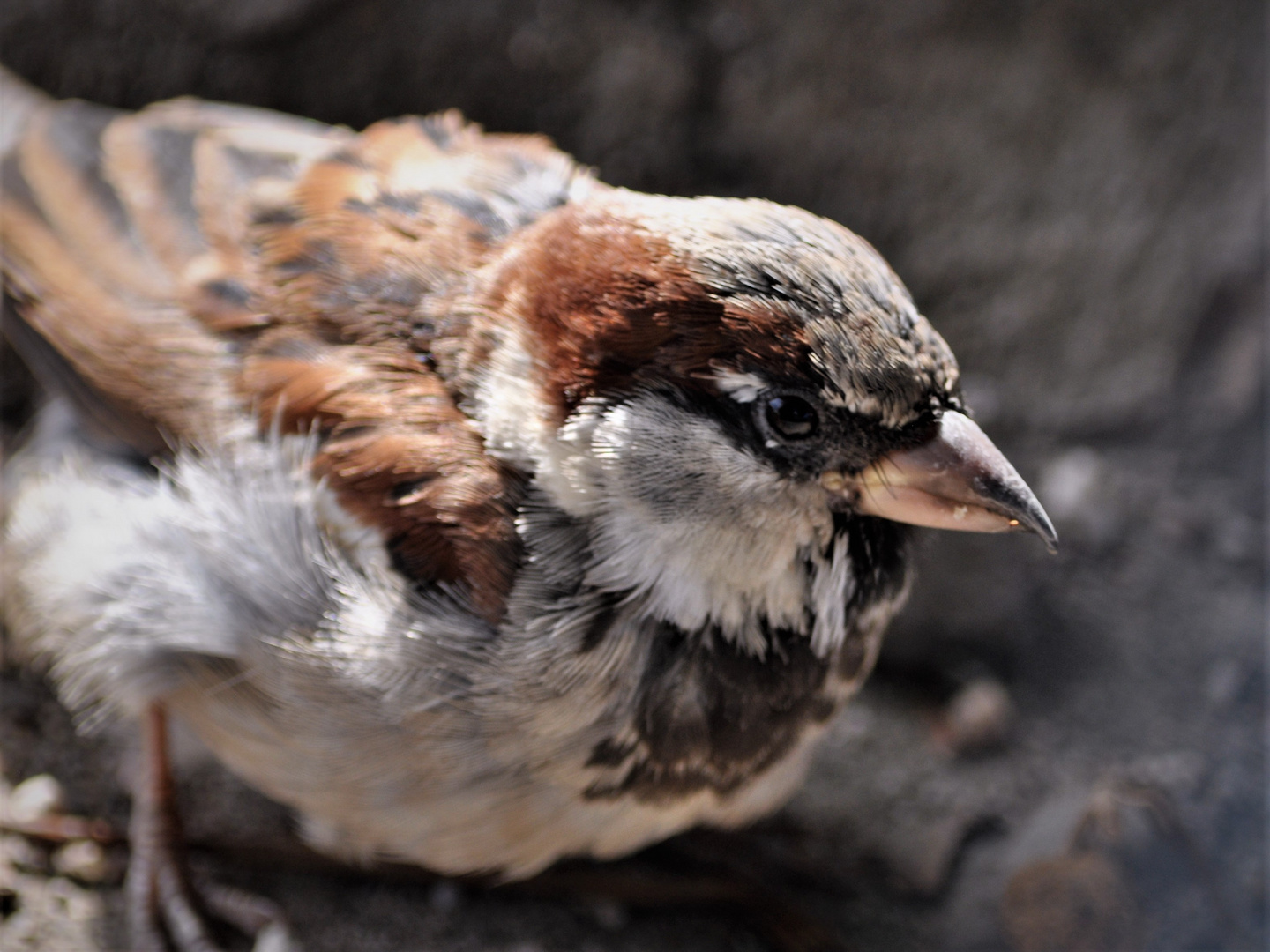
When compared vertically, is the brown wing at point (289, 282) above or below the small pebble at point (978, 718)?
above

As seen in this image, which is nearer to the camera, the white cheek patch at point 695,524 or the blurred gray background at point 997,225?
the white cheek patch at point 695,524

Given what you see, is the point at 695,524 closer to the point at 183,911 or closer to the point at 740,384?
the point at 740,384

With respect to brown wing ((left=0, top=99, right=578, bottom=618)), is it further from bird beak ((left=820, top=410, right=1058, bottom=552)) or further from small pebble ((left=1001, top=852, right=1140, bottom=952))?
small pebble ((left=1001, top=852, right=1140, bottom=952))

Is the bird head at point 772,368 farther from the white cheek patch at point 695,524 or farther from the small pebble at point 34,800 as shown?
the small pebble at point 34,800

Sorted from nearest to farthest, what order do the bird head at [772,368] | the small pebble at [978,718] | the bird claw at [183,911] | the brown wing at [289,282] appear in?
the bird head at [772,368] < the brown wing at [289,282] < the bird claw at [183,911] < the small pebble at [978,718]

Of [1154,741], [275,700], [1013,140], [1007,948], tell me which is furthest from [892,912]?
[1013,140]

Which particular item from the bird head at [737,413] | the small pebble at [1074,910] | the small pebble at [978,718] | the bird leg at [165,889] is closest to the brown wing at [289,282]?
the bird head at [737,413]
